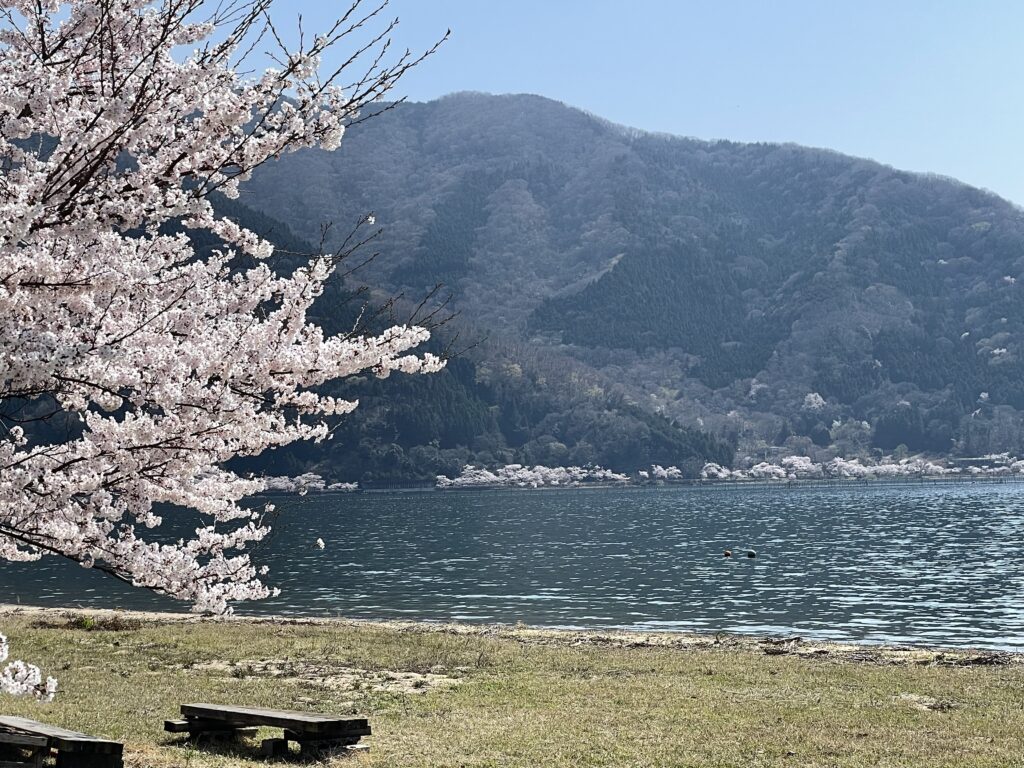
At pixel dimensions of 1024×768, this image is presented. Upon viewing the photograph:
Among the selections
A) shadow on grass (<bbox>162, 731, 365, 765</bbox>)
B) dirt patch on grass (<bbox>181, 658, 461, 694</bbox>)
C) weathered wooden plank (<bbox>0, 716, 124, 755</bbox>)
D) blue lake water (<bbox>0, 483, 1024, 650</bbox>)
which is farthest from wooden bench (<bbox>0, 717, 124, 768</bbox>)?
dirt patch on grass (<bbox>181, 658, 461, 694</bbox>)

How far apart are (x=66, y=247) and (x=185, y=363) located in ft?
3.34

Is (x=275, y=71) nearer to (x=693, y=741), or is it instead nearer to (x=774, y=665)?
(x=693, y=741)

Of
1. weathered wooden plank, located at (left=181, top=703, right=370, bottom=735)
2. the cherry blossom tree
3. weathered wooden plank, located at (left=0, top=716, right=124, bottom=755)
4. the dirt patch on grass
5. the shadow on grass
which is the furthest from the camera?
the dirt patch on grass

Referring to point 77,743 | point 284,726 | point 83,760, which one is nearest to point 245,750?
point 284,726

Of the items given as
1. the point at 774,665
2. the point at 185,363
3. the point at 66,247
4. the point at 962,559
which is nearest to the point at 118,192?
the point at 66,247

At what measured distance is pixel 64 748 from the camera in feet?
32.1

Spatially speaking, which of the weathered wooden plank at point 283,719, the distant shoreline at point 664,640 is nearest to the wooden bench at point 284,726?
the weathered wooden plank at point 283,719

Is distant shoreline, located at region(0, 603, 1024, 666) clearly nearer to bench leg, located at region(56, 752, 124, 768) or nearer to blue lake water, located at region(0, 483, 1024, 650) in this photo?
blue lake water, located at region(0, 483, 1024, 650)

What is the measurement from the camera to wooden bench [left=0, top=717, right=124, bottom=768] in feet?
32.2

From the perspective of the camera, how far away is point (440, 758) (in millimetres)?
12281

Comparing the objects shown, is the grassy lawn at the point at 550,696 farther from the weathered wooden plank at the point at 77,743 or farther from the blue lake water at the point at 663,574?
the blue lake water at the point at 663,574

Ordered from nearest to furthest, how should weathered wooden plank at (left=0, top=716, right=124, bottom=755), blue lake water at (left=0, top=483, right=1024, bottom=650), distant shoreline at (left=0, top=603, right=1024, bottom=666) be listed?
weathered wooden plank at (left=0, top=716, right=124, bottom=755) → distant shoreline at (left=0, top=603, right=1024, bottom=666) → blue lake water at (left=0, top=483, right=1024, bottom=650)

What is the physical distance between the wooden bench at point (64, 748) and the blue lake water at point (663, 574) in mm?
2637

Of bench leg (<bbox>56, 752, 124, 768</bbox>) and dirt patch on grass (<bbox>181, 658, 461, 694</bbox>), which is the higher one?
bench leg (<bbox>56, 752, 124, 768</bbox>)
